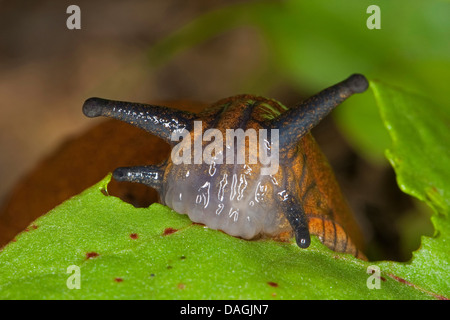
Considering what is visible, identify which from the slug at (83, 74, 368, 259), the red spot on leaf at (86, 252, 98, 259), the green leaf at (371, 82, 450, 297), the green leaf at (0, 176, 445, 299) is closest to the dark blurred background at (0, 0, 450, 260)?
the green leaf at (371, 82, 450, 297)

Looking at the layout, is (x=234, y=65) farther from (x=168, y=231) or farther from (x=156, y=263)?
(x=156, y=263)

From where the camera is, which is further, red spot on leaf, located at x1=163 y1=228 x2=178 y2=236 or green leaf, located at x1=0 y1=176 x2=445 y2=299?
red spot on leaf, located at x1=163 y1=228 x2=178 y2=236

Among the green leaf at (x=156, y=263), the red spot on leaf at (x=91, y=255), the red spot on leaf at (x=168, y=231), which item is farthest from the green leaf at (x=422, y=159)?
the red spot on leaf at (x=91, y=255)

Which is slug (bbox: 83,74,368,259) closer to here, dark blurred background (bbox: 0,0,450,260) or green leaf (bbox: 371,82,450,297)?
green leaf (bbox: 371,82,450,297)

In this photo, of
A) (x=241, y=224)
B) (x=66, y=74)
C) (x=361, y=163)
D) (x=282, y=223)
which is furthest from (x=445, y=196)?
(x=66, y=74)

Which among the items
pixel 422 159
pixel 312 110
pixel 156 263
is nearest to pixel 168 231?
pixel 156 263

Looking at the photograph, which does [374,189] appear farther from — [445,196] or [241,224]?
[241,224]
